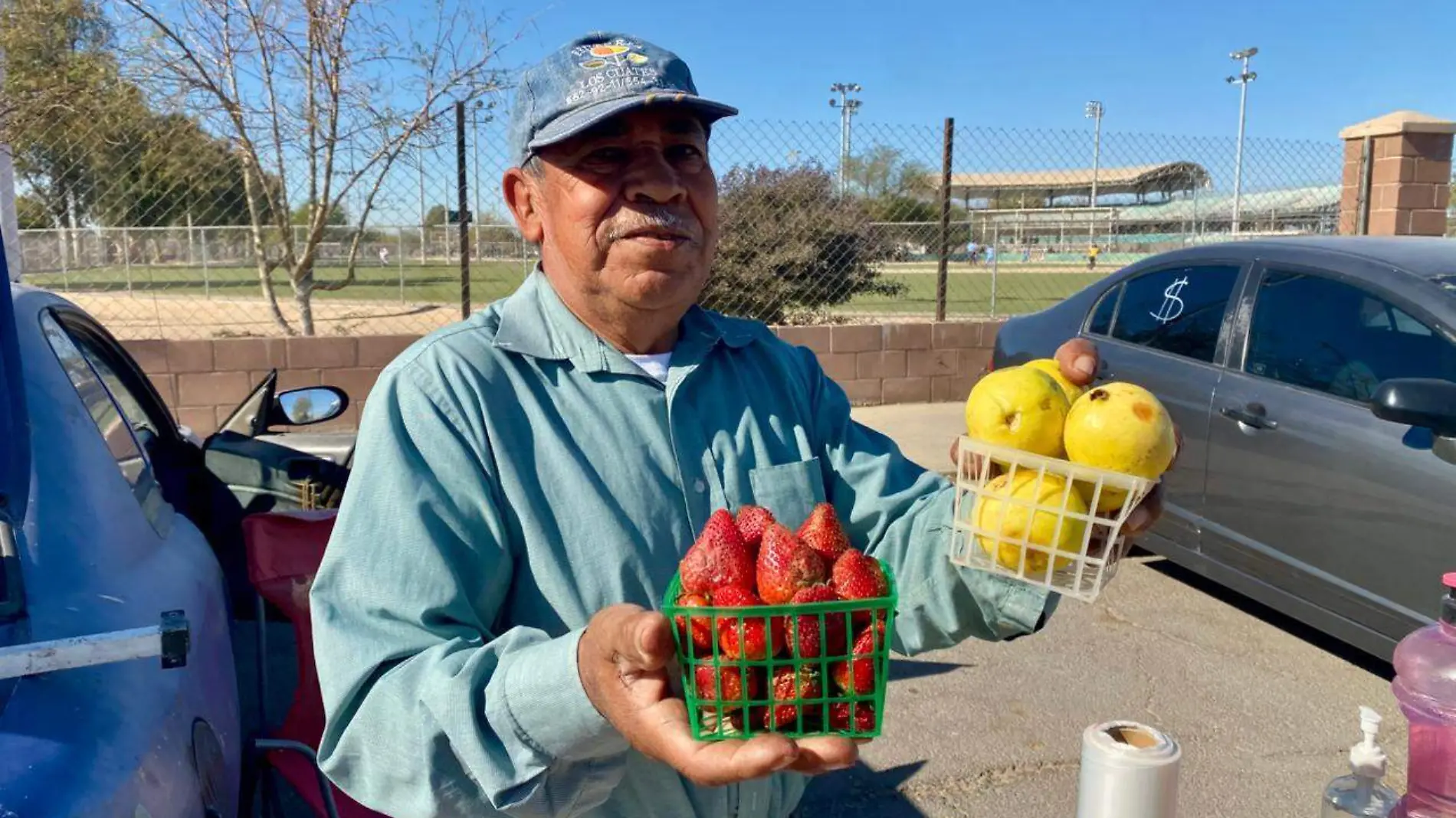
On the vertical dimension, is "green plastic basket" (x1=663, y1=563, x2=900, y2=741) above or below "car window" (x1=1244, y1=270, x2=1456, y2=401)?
below

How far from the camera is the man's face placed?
1729mm

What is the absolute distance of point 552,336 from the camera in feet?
5.67

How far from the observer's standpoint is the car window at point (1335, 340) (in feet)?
13.3

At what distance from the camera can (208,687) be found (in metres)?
2.05

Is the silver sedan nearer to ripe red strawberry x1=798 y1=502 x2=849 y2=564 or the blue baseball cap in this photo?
the blue baseball cap

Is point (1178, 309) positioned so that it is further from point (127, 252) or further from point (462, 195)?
point (127, 252)

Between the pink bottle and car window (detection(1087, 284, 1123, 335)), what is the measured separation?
150 inches

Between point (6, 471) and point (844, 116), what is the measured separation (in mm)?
7987

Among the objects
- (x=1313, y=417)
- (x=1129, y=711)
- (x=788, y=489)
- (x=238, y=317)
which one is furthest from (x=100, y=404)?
(x=238, y=317)

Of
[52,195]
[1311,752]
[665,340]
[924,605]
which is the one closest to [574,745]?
[924,605]

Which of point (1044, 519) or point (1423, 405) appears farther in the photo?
point (1423, 405)

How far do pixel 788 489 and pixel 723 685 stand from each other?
581 mm

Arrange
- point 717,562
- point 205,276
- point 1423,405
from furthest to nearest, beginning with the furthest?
point 205,276, point 1423,405, point 717,562

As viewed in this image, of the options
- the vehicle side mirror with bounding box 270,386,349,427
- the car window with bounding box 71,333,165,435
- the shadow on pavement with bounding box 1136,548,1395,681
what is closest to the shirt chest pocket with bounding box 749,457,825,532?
the car window with bounding box 71,333,165,435
